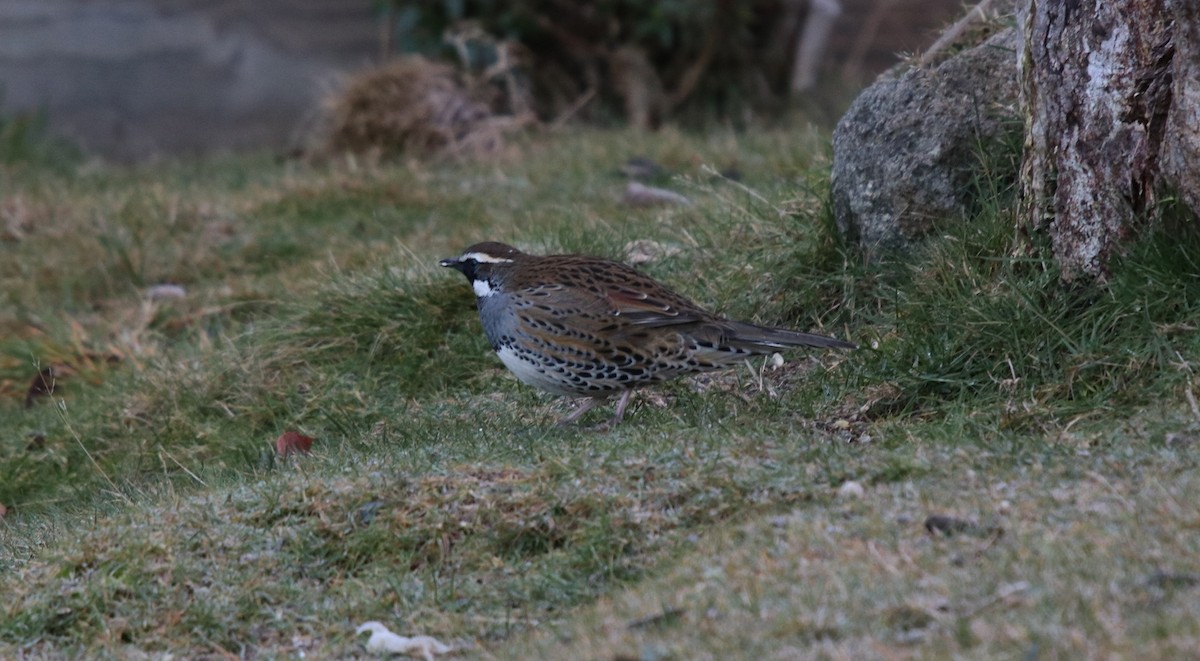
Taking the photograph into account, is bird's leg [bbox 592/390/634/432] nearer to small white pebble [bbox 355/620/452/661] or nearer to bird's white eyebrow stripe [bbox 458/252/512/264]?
bird's white eyebrow stripe [bbox 458/252/512/264]

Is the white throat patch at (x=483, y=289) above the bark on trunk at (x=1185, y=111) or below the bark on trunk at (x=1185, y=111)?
below

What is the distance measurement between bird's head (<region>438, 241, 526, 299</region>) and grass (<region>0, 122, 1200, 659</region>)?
1.72ft

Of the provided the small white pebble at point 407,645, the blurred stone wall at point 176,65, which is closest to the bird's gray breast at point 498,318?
the small white pebble at point 407,645

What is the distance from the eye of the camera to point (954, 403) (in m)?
5.29

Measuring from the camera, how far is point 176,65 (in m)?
14.0

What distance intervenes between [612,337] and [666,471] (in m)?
1.01

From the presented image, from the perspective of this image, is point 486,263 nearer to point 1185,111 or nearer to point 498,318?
point 498,318

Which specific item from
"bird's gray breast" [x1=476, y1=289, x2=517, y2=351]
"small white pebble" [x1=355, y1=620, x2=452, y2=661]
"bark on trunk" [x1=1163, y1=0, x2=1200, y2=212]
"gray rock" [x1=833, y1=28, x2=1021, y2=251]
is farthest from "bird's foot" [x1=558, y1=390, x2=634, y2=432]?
"bark on trunk" [x1=1163, y1=0, x2=1200, y2=212]

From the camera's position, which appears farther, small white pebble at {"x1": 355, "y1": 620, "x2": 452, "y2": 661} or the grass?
Result: small white pebble at {"x1": 355, "y1": 620, "x2": 452, "y2": 661}

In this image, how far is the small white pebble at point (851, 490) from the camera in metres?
4.52

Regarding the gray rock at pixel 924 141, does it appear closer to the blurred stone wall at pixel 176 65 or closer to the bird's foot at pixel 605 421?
the bird's foot at pixel 605 421

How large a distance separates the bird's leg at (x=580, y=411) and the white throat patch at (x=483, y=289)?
57 cm

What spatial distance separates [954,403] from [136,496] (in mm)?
2935

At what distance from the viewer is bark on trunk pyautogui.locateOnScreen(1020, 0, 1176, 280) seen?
5.13m
